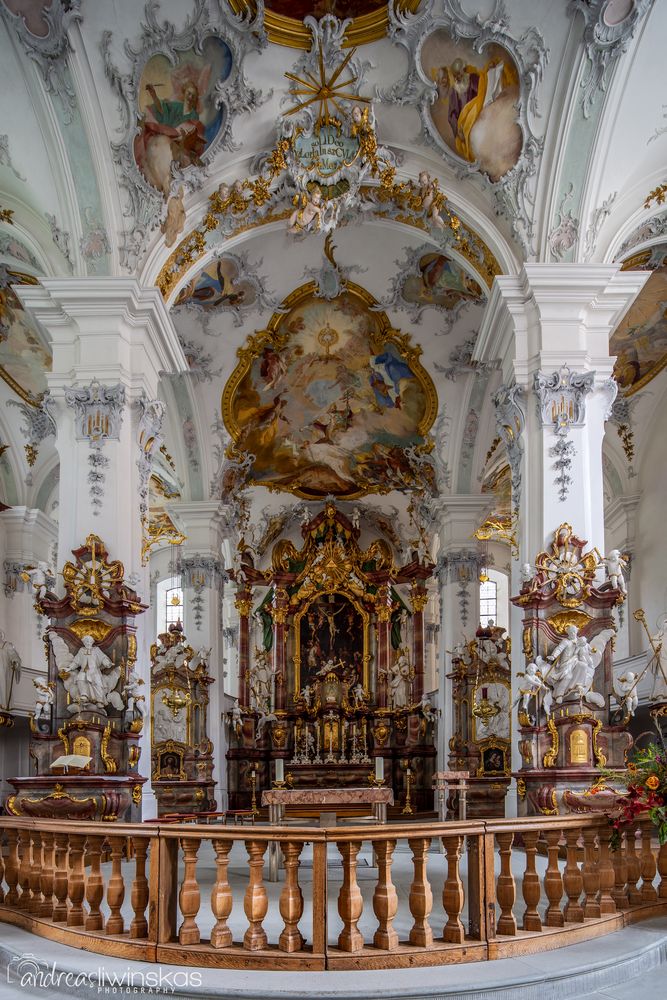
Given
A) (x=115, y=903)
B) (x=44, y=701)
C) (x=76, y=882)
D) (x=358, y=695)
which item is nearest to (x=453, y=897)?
(x=115, y=903)

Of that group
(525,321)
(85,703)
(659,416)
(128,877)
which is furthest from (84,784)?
(659,416)

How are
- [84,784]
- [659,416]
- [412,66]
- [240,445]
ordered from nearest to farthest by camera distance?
[84,784], [412,66], [659,416], [240,445]

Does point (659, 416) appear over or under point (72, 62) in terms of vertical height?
under

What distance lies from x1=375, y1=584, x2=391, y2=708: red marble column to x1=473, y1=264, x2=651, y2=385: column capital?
14479 millimetres

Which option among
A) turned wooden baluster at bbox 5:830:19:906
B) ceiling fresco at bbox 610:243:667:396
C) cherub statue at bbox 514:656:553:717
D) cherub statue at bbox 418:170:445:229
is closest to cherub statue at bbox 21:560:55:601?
turned wooden baluster at bbox 5:830:19:906

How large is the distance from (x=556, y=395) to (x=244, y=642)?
15.5 m

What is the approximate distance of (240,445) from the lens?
68.2 feet

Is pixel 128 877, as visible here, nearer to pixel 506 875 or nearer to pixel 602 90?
pixel 506 875

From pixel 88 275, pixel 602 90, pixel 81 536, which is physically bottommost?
pixel 81 536

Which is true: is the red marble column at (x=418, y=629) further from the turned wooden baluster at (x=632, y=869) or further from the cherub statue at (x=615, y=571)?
the turned wooden baluster at (x=632, y=869)

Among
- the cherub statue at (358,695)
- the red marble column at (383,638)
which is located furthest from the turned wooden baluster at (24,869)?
the red marble column at (383,638)

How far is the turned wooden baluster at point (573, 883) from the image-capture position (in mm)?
6215

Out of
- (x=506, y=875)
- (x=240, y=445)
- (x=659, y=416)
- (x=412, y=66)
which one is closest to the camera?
(x=506, y=875)

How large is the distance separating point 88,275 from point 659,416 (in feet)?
35.4
